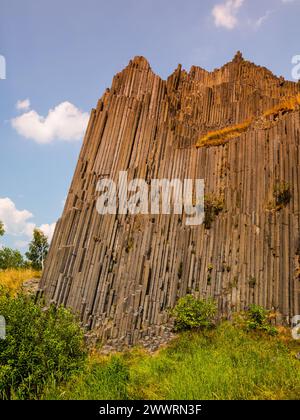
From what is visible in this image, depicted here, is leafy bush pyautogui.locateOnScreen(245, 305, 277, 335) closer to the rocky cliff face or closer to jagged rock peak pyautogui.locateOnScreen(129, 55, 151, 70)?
the rocky cliff face

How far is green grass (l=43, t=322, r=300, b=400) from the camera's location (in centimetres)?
764

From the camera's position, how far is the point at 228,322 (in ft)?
45.9

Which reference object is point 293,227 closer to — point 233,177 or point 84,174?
point 233,177

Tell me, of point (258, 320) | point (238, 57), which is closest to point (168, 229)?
point (258, 320)

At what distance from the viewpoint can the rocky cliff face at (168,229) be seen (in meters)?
14.6

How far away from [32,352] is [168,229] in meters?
9.50

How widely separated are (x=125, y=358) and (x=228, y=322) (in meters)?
4.42

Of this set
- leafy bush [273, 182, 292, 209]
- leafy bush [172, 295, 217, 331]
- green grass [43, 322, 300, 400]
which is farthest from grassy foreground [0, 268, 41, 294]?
leafy bush [273, 182, 292, 209]

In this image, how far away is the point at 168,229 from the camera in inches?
696

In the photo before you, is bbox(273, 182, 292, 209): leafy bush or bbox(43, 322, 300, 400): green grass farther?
bbox(273, 182, 292, 209): leafy bush

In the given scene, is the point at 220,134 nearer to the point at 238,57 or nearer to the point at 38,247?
the point at 238,57

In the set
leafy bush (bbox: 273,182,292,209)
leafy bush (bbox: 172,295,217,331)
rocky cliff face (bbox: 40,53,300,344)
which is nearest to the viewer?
leafy bush (bbox: 172,295,217,331)

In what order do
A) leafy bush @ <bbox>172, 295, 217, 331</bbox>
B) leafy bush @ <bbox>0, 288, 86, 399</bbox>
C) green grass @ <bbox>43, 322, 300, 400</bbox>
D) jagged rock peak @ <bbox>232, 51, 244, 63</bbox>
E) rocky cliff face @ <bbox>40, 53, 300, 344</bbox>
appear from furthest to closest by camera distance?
jagged rock peak @ <bbox>232, 51, 244, 63</bbox>, rocky cliff face @ <bbox>40, 53, 300, 344</bbox>, leafy bush @ <bbox>172, 295, 217, 331</bbox>, leafy bush @ <bbox>0, 288, 86, 399</bbox>, green grass @ <bbox>43, 322, 300, 400</bbox>

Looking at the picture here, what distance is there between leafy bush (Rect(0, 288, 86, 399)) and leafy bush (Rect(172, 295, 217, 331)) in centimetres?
473
